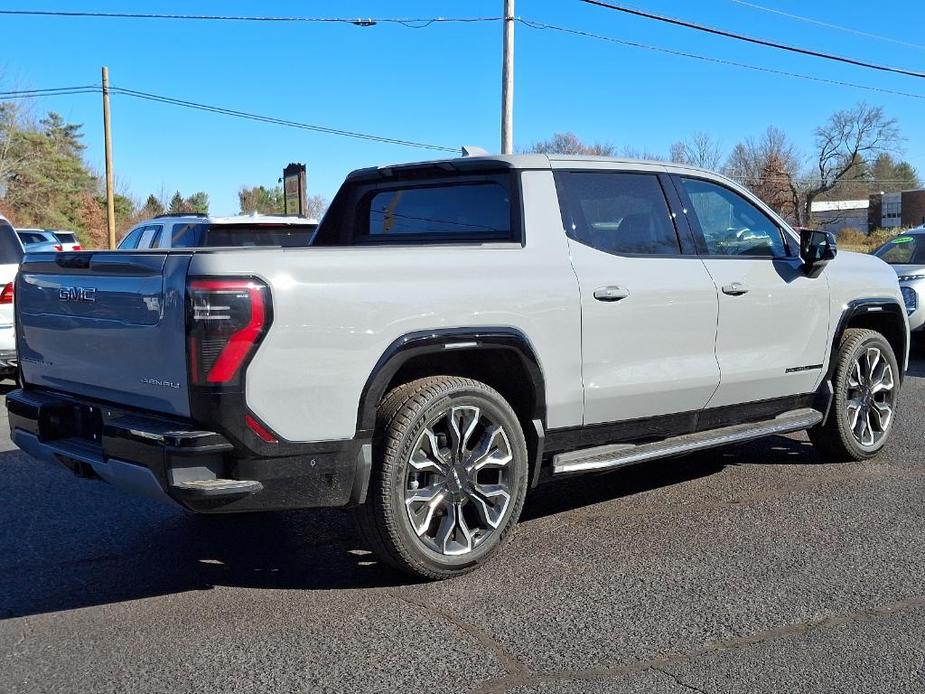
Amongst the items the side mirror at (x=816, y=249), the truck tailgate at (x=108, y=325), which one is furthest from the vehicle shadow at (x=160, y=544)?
the side mirror at (x=816, y=249)

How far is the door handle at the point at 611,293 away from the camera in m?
4.81

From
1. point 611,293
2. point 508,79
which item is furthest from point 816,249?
point 508,79

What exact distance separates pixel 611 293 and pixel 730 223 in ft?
4.49

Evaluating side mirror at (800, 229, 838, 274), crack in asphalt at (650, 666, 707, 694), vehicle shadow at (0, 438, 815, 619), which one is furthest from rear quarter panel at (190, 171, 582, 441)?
side mirror at (800, 229, 838, 274)

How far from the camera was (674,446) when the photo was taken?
5254mm

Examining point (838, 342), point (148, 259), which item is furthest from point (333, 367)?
point (838, 342)

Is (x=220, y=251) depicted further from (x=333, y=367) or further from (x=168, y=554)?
(x=168, y=554)

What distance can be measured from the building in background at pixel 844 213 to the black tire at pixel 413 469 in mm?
89131

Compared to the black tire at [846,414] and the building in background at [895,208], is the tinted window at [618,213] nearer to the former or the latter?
the black tire at [846,414]

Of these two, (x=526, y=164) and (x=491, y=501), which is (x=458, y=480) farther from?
(x=526, y=164)

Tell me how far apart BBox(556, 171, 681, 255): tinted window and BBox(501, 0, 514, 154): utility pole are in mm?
15730

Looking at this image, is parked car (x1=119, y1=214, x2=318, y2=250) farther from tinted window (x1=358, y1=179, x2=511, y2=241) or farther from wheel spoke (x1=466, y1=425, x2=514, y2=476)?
wheel spoke (x1=466, y1=425, x2=514, y2=476)

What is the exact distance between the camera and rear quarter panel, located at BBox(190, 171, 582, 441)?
3742 millimetres

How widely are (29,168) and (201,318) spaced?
55.5 metres
